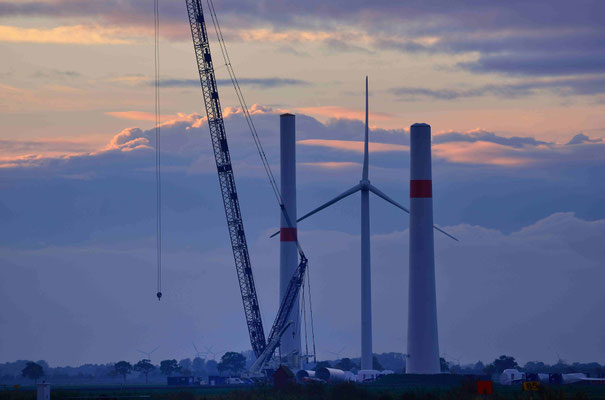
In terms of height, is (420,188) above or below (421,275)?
above

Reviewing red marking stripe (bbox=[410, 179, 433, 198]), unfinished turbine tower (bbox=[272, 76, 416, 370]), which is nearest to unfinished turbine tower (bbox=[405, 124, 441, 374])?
red marking stripe (bbox=[410, 179, 433, 198])

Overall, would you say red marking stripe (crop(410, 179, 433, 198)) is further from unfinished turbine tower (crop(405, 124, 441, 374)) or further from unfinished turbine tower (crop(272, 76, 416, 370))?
unfinished turbine tower (crop(272, 76, 416, 370))

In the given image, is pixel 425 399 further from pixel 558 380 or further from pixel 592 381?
pixel 592 381

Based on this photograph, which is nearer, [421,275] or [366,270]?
[421,275]

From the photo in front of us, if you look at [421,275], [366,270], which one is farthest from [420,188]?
[366,270]

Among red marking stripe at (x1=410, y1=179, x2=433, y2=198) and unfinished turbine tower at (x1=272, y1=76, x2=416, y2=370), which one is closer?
red marking stripe at (x1=410, y1=179, x2=433, y2=198)

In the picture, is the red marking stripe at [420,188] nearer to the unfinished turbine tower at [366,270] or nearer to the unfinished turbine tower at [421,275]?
the unfinished turbine tower at [421,275]

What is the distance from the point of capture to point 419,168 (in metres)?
161

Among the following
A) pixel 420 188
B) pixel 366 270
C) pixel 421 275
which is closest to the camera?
pixel 421 275

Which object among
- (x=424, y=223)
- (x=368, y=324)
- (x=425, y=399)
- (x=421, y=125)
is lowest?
(x=425, y=399)

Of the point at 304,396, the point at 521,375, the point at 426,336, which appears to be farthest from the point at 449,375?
the point at 304,396

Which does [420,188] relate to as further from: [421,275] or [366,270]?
[366,270]

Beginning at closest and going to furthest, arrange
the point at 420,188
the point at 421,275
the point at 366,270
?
the point at 421,275 → the point at 420,188 → the point at 366,270

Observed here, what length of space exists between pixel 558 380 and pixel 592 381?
17.6 m
